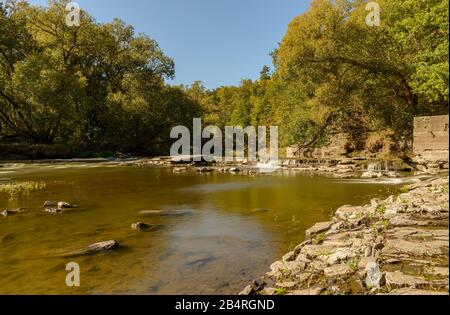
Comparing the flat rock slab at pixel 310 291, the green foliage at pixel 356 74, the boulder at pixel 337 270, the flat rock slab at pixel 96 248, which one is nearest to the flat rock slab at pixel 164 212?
the flat rock slab at pixel 96 248

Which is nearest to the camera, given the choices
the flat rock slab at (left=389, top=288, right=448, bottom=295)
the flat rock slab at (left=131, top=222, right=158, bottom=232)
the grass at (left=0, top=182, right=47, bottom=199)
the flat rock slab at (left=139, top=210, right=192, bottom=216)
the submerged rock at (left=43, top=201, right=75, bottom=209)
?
the flat rock slab at (left=389, top=288, right=448, bottom=295)

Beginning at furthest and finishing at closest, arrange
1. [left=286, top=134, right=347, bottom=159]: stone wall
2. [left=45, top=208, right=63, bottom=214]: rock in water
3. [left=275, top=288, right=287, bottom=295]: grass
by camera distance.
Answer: [left=286, top=134, right=347, bottom=159]: stone wall
[left=45, top=208, right=63, bottom=214]: rock in water
[left=275, top=288, right=287, bottom=295]: grass

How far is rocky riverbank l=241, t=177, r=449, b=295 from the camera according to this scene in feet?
16.5

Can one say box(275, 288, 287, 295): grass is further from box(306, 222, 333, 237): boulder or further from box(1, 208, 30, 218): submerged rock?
box(1, 208, 30, 218): submerged rock

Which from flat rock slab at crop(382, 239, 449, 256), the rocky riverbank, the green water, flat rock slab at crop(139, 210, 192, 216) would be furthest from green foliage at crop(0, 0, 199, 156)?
flat rock slab at crop(382, 239, 449, 256)

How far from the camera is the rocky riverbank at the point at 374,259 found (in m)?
5.04

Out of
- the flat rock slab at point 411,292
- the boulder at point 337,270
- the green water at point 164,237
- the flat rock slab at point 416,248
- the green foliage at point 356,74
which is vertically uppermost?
the green foliage at point 356,74

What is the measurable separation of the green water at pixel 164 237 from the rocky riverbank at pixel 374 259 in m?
0.79

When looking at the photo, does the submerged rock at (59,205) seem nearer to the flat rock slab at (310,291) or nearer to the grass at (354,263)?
the flat rock slab at (310,291)

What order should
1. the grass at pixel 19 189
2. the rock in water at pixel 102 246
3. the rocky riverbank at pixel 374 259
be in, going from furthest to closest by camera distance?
the grass at pixel 19 189 < the rock in water at pixel 102 246 < the rocky riverbank at pixel 374 259

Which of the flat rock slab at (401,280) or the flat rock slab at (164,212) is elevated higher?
the flat rock slab at (401,280)

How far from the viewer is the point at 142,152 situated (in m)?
55.4

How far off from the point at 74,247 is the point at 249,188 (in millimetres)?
11224

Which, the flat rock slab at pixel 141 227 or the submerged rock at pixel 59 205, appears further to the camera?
the submerged rock at pixel 59 205
